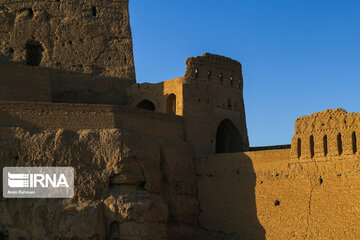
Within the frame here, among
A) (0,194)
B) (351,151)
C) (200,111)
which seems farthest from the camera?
(200,111)

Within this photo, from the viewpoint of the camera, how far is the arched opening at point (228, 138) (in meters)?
24.9

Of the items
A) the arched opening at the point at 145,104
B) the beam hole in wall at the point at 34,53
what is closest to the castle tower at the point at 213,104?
the arched opening at the point at 145,104

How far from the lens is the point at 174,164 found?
70.1 feet

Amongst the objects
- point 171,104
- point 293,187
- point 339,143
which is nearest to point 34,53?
point 171,104

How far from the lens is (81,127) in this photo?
65.8 ft

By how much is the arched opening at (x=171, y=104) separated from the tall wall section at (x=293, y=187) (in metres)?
2.64

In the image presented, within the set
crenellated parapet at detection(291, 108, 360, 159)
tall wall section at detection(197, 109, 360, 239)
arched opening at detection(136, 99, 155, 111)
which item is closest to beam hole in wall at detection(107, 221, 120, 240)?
tall wall section at detection(197, 109, 360, 239)

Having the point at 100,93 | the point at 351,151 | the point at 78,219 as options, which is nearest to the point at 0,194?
the point at 78,219

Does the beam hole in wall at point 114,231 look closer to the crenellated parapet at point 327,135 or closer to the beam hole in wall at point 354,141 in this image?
the crenellated parapet at point 327,135

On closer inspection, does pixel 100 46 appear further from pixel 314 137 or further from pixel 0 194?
pixel 314 137

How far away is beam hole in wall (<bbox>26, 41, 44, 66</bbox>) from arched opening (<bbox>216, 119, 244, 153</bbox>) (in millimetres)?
8428

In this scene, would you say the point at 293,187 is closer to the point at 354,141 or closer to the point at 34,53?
the point at 354,141

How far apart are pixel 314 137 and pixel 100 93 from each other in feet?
32.6

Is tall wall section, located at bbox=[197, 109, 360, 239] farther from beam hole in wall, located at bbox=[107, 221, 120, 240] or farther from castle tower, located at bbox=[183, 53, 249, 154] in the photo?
beam hole in wall, located at bbox=[107, 221, 120, 240]
